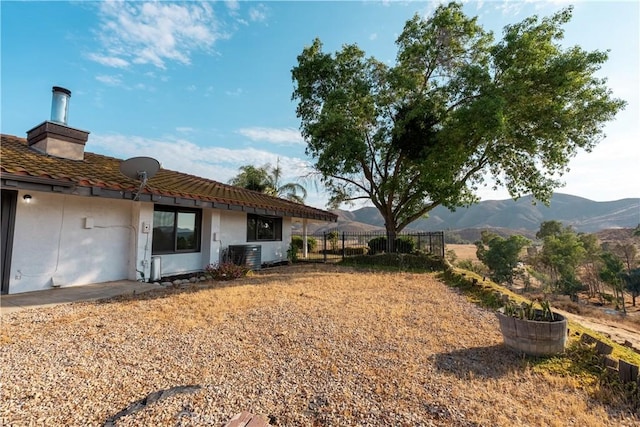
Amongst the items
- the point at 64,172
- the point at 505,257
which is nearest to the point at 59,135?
the point at 64,172

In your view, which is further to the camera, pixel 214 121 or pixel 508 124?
pixel 214 121

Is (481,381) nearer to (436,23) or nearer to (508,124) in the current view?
(508,124)

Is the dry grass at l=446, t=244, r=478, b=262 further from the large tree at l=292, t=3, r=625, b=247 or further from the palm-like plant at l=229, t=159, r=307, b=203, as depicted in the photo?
the palm-like plant at l=229, t=159, r=307, b=203

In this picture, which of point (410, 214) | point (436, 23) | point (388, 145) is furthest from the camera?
point (410, 214)

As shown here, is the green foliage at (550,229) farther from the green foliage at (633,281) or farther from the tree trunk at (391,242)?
the tree trunk at (391,242)

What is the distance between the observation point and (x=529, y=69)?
39.3 ft

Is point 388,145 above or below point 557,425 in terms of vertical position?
above

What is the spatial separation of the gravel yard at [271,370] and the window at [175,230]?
321cm

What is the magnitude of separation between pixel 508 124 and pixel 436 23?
6.39 meters

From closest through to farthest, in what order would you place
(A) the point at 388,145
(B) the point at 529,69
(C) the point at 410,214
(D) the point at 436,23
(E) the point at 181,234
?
(E) the point at 181,234 → (B) the point at 529,69 → (D) the point at 436,23 → (A) the point at 388,145 → (C) the point at 410,214

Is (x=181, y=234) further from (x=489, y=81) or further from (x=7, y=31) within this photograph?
(x=489, y=81)

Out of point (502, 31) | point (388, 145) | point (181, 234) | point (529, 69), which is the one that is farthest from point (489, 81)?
point (181, 234)

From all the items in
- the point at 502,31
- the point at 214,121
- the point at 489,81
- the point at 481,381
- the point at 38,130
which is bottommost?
the point at 481,381

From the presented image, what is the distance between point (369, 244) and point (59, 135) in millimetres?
15766
